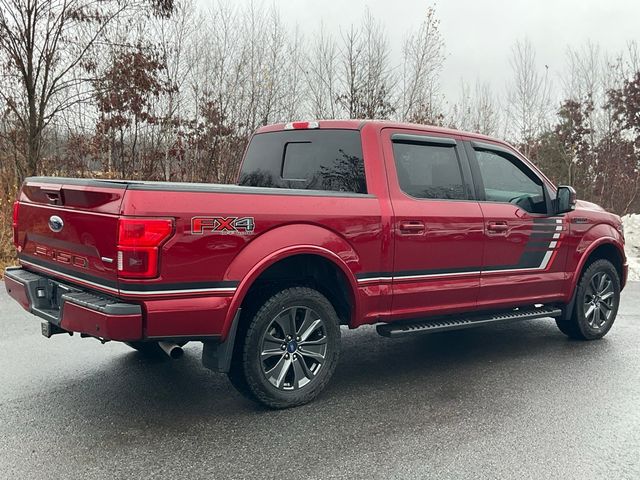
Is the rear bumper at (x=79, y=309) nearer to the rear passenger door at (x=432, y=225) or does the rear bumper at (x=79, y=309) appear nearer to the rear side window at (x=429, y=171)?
the rear passenger door at (x=432, y=225)

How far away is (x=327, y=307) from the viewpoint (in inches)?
157

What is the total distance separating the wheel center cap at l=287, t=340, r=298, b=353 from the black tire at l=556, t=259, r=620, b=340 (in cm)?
323

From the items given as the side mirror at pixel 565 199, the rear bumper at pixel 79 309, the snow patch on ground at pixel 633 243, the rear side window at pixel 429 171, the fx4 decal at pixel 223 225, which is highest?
the rear side window at pixel 429 171

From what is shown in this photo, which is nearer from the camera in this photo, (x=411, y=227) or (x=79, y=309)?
(x=79, y=309)

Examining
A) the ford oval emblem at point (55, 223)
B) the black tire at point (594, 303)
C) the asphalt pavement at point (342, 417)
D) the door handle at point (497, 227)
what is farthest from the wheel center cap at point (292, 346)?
the black tire at point (594, 303)

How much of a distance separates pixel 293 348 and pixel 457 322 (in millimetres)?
1522

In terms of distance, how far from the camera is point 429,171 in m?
4.62

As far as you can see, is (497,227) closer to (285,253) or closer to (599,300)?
(599,300)

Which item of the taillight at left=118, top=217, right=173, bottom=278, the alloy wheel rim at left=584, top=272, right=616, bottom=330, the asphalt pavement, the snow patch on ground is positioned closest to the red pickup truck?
the taillight at left=118, top=217, right=173, bottom=278

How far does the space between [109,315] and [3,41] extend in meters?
9.07

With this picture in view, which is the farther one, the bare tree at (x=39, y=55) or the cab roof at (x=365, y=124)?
the bare tree at (x=39, y=55)

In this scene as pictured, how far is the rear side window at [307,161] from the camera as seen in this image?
435 centimetres

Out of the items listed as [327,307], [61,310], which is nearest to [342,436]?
[327,307]

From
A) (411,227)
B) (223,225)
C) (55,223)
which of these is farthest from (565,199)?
(55,223)
